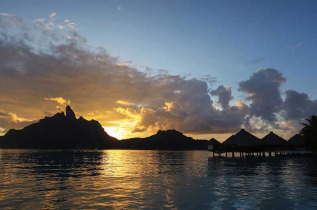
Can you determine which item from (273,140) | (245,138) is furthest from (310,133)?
(245,138)

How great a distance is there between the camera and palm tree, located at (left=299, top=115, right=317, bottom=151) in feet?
258

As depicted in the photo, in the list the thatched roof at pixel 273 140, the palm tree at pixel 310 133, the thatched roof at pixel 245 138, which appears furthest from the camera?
the thatched roof at pixel 245 138

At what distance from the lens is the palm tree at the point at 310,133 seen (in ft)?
258

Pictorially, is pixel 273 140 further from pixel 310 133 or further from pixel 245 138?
pixel 310 133

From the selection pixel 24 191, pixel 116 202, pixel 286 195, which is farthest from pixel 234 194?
pixel 24 191

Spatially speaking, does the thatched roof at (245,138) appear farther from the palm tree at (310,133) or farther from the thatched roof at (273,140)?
the palm tree at (310,133)

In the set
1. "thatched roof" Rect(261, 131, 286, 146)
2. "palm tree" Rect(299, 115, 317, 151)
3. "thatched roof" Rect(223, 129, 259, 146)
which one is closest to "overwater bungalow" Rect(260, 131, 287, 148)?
"thatched roof" Rect(261, 131, 286, 146)

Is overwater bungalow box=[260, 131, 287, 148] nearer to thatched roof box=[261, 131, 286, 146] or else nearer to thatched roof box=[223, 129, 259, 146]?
thatched roof box=[261, 131, 286, 146]

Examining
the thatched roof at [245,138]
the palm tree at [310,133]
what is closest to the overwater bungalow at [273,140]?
the thatched roof at [245,138]

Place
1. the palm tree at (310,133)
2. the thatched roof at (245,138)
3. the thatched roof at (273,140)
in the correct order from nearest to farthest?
the palm tree at (310,133)
the thatched roof at (273,140)
the thatched roof at (245,138)

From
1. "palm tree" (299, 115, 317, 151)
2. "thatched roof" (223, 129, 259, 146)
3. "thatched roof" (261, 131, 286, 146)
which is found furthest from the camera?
"thatched roof" (223, 129, 259, 146)

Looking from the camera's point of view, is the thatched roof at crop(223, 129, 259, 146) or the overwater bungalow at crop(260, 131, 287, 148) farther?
the thatched roof at crop(223, 129, 259, 146)

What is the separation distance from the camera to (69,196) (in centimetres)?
2103

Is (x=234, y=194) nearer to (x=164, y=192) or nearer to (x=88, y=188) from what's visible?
(x=164, y=192)
